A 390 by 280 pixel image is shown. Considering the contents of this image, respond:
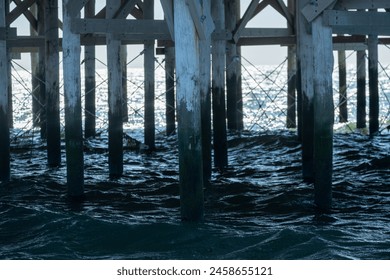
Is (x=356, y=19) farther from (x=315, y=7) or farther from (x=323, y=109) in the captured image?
(x=323, y=109)

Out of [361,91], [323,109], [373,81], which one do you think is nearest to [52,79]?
[323,109]

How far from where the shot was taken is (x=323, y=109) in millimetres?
9359

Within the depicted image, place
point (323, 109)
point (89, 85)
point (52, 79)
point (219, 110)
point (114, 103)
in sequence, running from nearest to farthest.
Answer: point (323, 109) < point (114, 103) < point (219, 110) < point (52, 79) < point (89, 85)

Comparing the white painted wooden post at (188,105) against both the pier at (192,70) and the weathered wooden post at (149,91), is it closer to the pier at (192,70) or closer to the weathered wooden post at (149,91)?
the pier at (192,70)

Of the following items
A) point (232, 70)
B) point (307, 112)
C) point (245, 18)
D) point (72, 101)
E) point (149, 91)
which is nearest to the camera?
point (72, 101)

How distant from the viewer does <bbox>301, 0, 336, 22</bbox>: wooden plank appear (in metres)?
8.96

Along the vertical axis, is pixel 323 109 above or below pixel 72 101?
below

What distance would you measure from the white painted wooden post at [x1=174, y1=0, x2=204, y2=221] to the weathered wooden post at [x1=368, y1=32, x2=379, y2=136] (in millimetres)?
10318

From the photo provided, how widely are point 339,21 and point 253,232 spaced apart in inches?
95.4

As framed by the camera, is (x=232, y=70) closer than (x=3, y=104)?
No

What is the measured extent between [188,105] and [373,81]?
10.9 m

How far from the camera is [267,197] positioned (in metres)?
11.0
